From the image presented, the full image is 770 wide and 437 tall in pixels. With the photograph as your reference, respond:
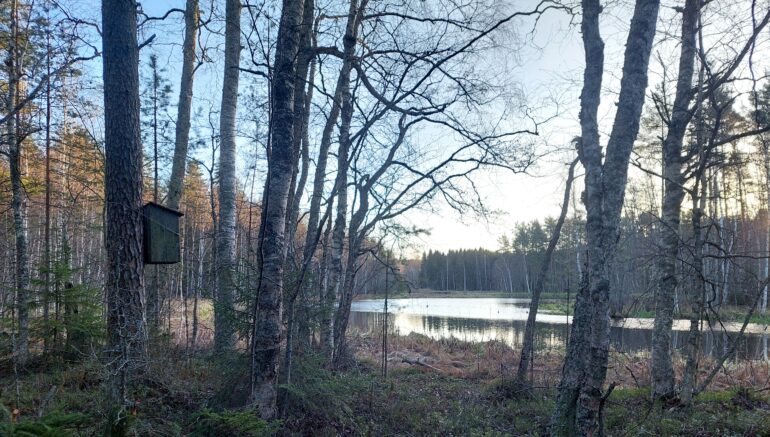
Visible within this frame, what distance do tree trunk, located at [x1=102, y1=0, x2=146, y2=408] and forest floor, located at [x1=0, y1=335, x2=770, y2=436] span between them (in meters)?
0.68

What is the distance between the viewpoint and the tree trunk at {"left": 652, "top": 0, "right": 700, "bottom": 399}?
6.65m

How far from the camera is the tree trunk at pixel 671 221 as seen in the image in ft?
21.8

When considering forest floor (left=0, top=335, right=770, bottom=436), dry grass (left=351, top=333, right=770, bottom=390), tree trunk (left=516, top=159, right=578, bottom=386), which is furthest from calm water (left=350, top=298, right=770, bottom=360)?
forest floor (left=0, top=335, right=770, bottom=436)

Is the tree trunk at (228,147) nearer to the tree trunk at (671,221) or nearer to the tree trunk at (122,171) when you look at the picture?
the tree trunk at (122,171)

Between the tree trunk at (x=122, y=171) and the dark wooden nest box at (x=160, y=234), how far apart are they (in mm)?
100

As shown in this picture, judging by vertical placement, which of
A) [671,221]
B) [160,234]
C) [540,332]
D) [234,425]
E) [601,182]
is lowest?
[540,332]

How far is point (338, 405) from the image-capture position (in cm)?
490

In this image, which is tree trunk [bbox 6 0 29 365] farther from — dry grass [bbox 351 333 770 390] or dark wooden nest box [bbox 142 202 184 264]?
dry grass [bbox 351 333 770 390]

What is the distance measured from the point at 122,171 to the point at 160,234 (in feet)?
2.36

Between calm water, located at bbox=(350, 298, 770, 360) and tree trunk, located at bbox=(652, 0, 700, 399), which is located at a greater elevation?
tree trunk, located at bbox=(652, 0, 700, 399)

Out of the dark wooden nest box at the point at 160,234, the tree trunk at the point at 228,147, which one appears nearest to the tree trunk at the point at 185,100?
the tree trunk at the point at 228,147

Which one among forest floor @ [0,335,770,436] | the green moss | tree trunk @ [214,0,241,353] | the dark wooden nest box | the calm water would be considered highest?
tree trunk @ [214,0,241,353]

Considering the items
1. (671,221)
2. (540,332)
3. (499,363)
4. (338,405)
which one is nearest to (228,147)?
(338,405)

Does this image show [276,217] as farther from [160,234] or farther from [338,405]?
[338,405]
